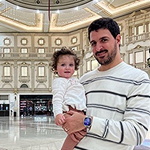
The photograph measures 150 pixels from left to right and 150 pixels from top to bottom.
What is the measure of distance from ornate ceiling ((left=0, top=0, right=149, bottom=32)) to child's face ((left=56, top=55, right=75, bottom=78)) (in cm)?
1977

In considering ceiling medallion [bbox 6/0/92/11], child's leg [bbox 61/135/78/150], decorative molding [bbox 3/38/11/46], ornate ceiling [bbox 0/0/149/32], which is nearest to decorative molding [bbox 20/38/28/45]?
ornate ceiling [bbox 0/0/149/32]

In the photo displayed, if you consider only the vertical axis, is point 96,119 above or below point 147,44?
below

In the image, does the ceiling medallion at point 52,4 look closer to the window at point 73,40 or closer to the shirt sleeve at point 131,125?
the window at point 73,40

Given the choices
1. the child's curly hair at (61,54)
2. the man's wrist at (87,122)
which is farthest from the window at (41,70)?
the man's wrist at (87,122)

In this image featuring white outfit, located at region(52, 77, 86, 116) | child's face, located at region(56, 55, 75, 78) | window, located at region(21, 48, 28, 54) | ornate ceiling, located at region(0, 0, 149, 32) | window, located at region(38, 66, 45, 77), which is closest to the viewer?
white outfit, located at region(52, 77, 86, 116)

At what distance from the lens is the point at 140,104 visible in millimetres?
1592

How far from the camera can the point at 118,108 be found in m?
1.72

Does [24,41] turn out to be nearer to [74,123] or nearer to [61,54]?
[61,54]

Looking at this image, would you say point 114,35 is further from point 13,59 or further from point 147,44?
point 13,59

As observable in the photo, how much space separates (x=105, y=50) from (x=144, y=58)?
23.1 metres

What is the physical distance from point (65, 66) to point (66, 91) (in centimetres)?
32

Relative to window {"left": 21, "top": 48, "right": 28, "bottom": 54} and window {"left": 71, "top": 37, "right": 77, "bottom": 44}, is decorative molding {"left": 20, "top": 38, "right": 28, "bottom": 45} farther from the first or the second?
window {"left": 71, "top": 37, "right": 77, "bottom": 44}

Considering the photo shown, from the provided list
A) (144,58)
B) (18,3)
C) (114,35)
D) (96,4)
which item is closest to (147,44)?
(144,58)

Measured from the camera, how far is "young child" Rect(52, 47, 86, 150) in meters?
1.88
